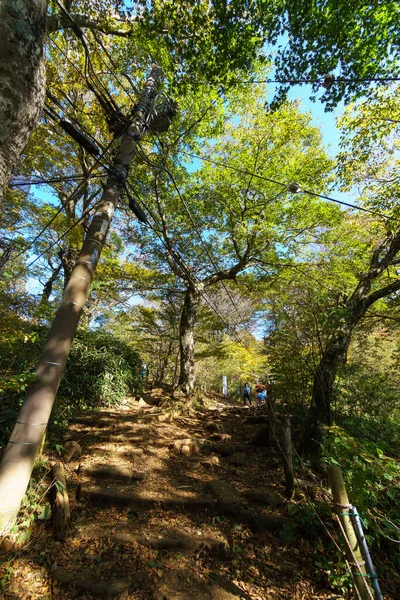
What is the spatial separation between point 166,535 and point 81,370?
490cm

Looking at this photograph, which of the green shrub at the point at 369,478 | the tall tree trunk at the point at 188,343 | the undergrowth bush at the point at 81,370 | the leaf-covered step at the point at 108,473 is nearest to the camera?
the green shrub at the point at 369,478

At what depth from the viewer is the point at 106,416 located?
5512 millimetres

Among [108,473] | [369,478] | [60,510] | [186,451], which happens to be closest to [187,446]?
[186,451]

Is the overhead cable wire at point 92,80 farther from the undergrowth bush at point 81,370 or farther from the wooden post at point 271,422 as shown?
the wooden post at point 271,422

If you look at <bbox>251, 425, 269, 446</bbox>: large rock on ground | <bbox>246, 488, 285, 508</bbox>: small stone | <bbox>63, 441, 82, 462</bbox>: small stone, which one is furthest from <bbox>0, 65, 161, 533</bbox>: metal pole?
<bbox>251, 425, 269, 446</bbox>: large rock on ground

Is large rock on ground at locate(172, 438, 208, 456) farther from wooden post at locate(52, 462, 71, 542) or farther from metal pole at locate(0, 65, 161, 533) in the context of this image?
metal pole at locate(0, 65, 161, 533)

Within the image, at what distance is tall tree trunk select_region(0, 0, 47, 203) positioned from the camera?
1.42m

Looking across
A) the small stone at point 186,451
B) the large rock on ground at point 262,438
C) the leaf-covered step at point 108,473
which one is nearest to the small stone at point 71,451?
the leaf-covered step at point 108,473

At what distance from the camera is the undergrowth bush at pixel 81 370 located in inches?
163

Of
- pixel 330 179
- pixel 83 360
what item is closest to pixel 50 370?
pixel 83 360

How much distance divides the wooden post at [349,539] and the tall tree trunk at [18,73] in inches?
140

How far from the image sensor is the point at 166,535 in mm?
2643

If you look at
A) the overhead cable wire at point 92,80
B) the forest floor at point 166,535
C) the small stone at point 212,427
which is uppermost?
the overhead cable wire at point 92,80

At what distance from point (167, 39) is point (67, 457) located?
7.39 metres
